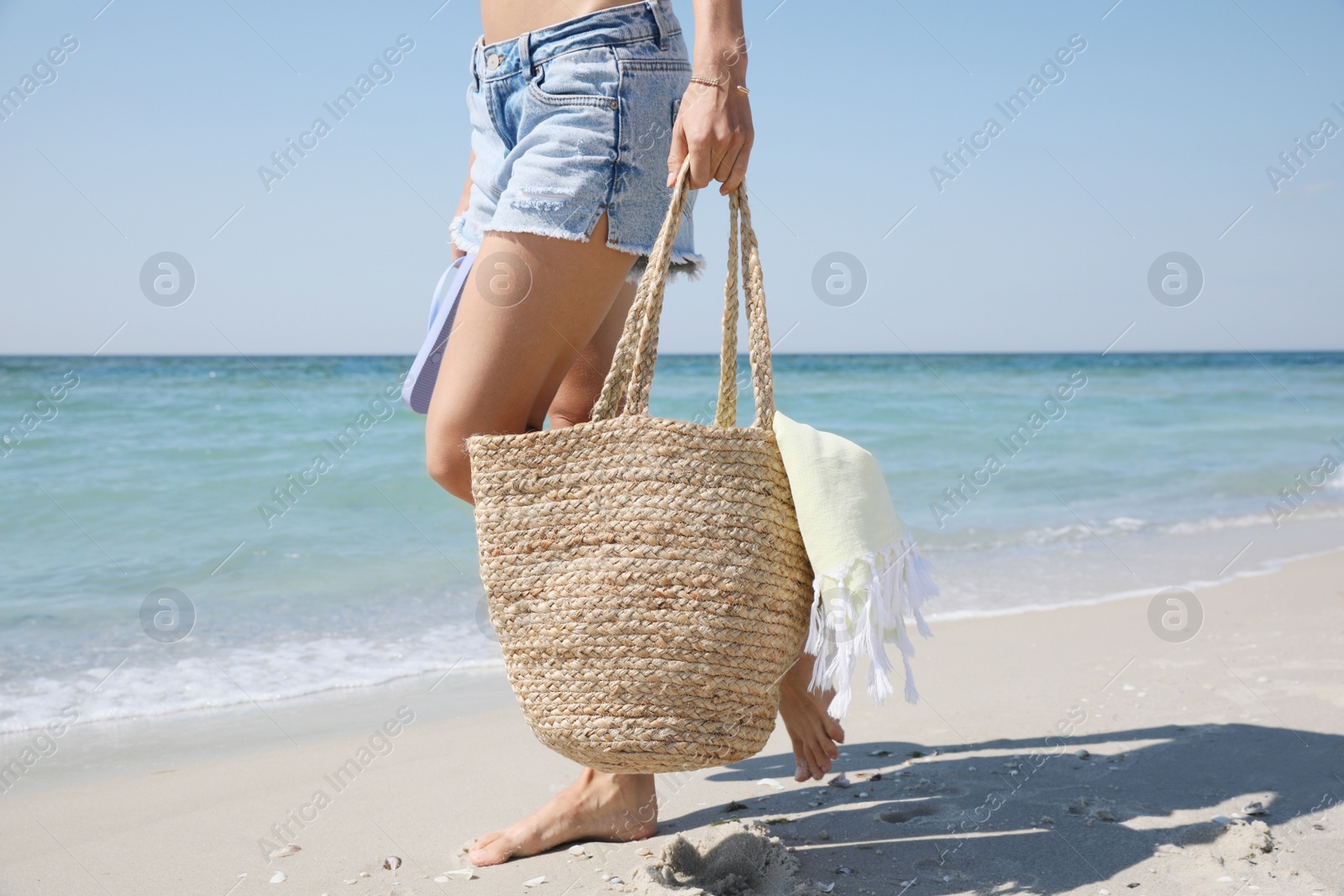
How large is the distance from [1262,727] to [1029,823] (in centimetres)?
97

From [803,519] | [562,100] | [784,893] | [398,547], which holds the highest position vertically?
[562,100]

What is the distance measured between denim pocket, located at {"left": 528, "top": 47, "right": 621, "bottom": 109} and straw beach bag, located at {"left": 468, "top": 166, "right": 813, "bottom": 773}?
0.26 meters

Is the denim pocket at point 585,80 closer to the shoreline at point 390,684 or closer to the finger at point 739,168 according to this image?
the finger at point 739,168

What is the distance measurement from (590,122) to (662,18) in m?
0.28

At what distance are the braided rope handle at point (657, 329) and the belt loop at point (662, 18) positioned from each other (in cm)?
35

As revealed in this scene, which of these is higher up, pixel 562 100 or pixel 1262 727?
pixel 562 100

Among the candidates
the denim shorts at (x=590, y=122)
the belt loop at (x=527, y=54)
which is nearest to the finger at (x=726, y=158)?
the denim shorts at (x=590, y=122)

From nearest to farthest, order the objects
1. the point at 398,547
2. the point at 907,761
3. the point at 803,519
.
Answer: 1. the point at 803,519
2. the point at 907,761
3. the point at 398,547

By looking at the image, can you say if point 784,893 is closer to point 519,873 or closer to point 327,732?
point 519,873

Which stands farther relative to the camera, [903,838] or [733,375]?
[903,838]

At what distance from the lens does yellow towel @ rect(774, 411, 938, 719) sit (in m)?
1.57

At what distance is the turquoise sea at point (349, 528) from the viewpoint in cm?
343

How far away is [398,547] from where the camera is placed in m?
5.13

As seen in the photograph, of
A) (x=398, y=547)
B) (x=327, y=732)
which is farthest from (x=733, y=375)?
(x=398, y=547)
